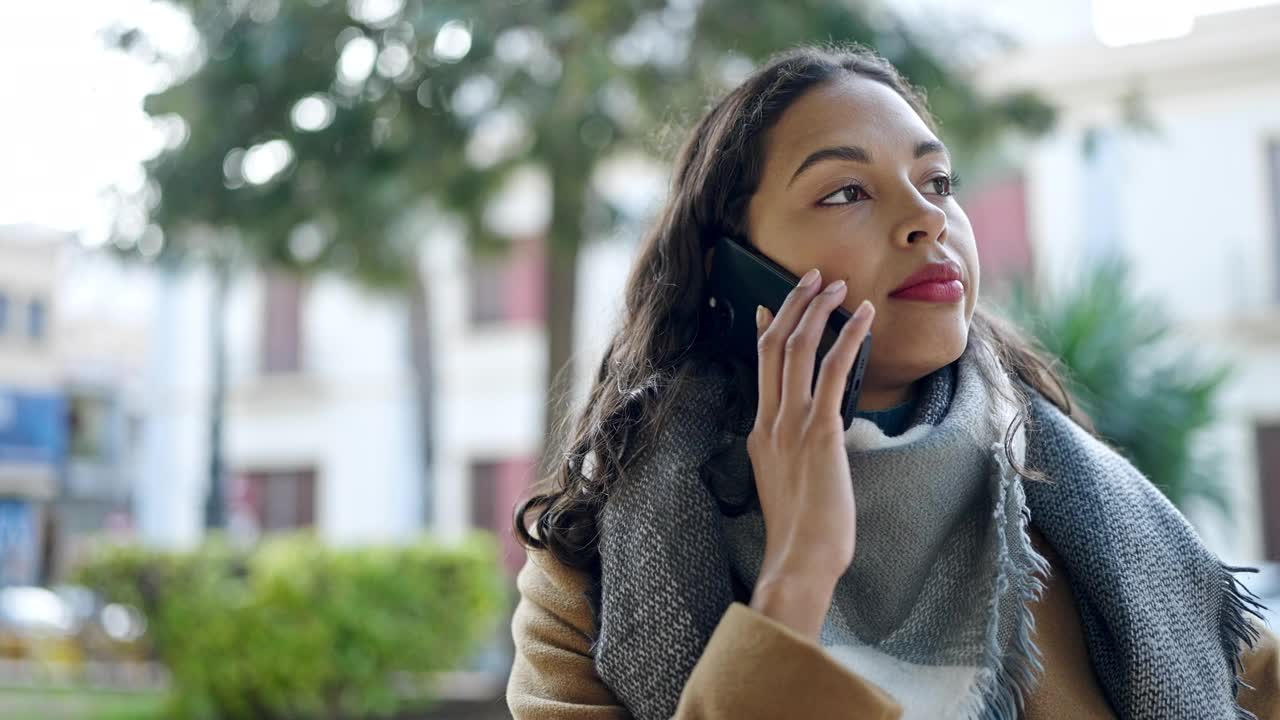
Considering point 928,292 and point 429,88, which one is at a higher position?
point 429,88

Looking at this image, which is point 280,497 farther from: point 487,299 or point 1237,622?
point 1237,622

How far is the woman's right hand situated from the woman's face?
0.11 m

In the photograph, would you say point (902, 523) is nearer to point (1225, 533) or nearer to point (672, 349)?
point (672, 349)

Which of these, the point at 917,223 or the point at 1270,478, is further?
the point at 1270,478

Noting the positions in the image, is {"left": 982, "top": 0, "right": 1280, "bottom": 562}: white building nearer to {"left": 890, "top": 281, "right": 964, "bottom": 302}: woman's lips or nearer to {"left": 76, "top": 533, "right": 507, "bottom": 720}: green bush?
{"left": 76, "top": 533, "right": 507, "bottom": 720}: green bush

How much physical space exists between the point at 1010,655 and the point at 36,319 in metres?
24.8

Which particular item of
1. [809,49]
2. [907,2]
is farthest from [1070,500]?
[907,2]

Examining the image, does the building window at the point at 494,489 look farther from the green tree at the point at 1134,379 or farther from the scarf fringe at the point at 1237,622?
the scarf fringe at the point at 1237,622

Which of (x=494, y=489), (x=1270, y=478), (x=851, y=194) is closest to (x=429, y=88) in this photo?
(x=851, y=194)

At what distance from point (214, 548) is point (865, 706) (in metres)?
8.04

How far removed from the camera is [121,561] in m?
8.46

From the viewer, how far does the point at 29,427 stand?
22438 mm

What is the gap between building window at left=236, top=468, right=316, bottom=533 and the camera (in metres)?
19.3

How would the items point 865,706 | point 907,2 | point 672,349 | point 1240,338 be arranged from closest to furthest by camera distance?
point 865,706 → point 672,349 → point 907,2 → point 1240,338
